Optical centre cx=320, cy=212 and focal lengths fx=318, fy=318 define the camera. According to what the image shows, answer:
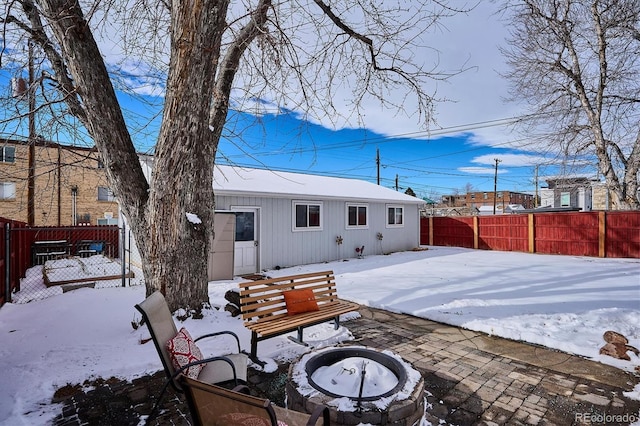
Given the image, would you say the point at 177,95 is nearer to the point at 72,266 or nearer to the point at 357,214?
the point at 72,266

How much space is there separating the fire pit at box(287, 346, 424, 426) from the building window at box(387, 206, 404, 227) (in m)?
13.5

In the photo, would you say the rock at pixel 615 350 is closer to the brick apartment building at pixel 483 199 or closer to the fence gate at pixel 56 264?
the fence gate at pixel 56 264

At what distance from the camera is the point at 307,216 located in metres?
12.2

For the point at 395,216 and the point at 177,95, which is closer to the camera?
the point at 177,95

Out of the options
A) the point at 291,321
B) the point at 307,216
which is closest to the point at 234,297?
the point at 291,321

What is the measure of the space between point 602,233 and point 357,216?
1091cm

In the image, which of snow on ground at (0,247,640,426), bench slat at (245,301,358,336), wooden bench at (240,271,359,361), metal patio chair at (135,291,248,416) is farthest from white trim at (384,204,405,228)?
metal patio chair at (135,291,248,416)

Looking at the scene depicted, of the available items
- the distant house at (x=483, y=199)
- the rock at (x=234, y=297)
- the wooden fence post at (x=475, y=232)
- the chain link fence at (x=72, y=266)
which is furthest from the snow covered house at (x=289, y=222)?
the distant house at (x=483, y=199)

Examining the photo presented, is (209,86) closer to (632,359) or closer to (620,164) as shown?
(632,359)

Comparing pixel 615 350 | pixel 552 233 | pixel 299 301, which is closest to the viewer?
pixel 615 350

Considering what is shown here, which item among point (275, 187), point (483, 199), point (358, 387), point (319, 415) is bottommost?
point (358, 387)

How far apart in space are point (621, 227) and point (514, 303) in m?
11.9

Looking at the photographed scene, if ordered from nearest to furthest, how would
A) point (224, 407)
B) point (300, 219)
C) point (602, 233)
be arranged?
1. point (224, 407)
2. point (300, 219)
3. point (602, 233)

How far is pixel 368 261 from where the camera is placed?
12922mm
